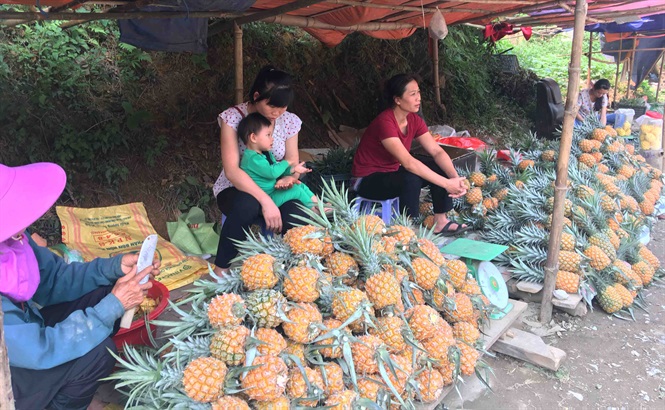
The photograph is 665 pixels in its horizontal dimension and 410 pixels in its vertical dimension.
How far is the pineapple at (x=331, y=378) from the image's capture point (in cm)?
185

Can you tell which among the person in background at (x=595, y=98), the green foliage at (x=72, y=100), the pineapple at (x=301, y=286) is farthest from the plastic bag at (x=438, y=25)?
the person in background at (x=595, y=98)

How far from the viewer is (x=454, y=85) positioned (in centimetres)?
986

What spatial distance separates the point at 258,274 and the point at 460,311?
1.17 meters

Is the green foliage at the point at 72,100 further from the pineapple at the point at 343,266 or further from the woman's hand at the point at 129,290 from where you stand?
the pineapple at the point at 343,266

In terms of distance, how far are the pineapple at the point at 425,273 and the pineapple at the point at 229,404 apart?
106cm

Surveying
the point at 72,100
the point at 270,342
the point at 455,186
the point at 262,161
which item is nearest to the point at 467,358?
the point at 270,342

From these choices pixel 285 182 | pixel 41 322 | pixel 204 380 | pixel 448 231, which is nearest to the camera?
pixel 204 380

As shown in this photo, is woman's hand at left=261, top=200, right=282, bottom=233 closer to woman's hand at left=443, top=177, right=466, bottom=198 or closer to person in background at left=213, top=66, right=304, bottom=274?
person in background at left=213, top=66, right=304, bottom=274

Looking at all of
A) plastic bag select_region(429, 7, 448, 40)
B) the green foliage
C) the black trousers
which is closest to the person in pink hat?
the black trousers

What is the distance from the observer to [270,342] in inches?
69.9

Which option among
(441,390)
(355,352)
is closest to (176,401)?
(355,352)

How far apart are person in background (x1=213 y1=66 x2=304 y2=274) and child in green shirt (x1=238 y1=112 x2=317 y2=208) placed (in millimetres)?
47

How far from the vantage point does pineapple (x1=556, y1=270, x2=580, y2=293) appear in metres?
3.61

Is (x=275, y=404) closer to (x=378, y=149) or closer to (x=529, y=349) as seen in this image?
(x=529, y=349)
